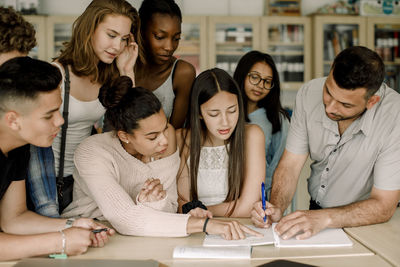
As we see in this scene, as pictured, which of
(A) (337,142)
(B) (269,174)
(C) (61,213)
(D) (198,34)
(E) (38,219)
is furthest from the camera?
(D) (198,34)

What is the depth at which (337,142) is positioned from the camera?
6.36 feet

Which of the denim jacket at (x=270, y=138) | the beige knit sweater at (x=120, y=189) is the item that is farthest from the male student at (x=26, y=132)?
the denim jacket at (x=270, y=138)

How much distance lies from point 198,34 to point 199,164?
10.8ft

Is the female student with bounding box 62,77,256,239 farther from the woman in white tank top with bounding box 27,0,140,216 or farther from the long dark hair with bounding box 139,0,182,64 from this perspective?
the long dark hair with bounding box 139,0,182,64

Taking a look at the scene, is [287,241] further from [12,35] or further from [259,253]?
[12,35]

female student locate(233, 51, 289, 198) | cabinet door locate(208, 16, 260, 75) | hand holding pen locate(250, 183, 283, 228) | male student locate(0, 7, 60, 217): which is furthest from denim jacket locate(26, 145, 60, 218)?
cabinet door locate(208, 16, 260, 75)

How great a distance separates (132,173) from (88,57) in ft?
1.84

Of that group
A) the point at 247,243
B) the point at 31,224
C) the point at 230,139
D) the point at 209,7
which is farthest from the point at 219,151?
the point at 209,7

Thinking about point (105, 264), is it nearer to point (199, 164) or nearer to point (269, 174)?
point (199, 164)

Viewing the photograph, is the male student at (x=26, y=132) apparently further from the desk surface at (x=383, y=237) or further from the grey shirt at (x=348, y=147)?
the grey shirt at (x=348, y=147)

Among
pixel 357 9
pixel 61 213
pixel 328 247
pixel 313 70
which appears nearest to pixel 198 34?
pixel 313 70

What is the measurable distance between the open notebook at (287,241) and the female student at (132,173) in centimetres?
5

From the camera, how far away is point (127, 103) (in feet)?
5.69

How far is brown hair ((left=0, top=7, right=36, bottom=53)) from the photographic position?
5.09ft
